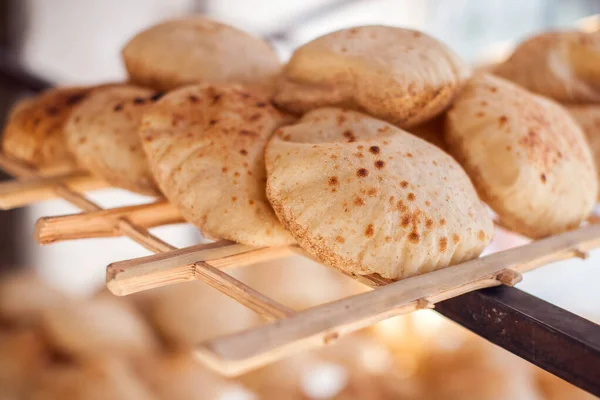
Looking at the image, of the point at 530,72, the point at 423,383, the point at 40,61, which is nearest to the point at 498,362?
the point at 423,383

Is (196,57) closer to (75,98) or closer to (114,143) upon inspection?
(114,143)

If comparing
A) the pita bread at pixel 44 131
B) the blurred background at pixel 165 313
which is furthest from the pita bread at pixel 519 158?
the blurred background at pixel 165 313

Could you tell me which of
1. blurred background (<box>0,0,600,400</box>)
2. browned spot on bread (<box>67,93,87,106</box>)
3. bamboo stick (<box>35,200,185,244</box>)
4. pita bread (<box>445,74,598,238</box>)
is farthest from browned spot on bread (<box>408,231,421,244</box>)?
blurred background (<box>0,0,600,400</box>)

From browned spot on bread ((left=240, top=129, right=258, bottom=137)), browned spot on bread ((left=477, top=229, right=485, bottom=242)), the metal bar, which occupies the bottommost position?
the metal bar

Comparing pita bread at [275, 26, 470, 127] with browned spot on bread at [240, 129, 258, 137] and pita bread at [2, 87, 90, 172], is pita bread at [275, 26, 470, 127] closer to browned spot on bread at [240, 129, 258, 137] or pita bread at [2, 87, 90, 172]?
browned spot on bread at [240, 129, 258, 137]

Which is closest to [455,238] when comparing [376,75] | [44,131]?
[376,75]

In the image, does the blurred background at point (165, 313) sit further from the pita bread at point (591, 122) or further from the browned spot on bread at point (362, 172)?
the browned spot on bread at point (362, 172)

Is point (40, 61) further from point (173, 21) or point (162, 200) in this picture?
point (162, 200)
